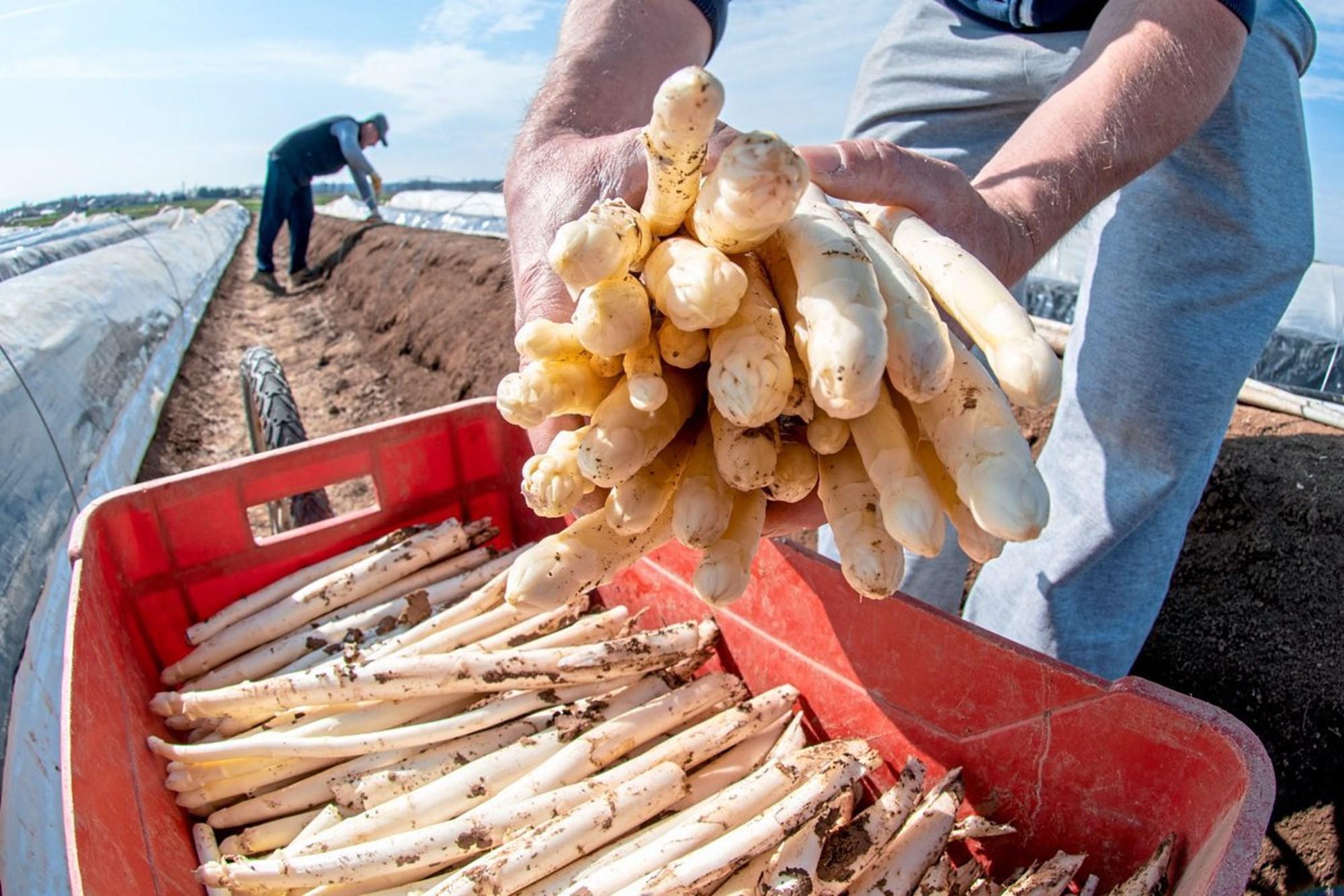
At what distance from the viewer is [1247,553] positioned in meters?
3.10

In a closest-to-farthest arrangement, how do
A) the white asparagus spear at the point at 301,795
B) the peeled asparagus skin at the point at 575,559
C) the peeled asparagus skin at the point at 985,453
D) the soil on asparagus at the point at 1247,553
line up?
the peeled asparagus skin at the point at 985,453 → the peeled asparagus skin at the point at 575,559 → the white asparagus spear at the point at 301,795 → the soil on asparagus at the point at 1247,553

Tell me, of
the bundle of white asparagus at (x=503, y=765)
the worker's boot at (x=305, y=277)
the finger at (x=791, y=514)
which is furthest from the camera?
the worker's boot at (x=305, y=277)

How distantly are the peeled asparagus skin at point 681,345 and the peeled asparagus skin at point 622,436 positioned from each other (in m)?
0.04

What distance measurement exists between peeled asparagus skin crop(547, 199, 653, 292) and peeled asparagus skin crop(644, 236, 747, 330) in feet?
0.17

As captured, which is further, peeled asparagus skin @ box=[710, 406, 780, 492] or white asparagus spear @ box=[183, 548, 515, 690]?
white asparagus spear @ box=[183, 548, 515, 690]

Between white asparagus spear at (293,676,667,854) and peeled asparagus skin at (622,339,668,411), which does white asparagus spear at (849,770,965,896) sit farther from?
peeled asparagus skin at (622,339,668,411)

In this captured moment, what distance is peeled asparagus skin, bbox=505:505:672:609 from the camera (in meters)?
1.08

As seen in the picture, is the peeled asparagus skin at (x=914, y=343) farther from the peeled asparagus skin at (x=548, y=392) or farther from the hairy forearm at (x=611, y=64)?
the hairy forearm at (x=611, y=64)

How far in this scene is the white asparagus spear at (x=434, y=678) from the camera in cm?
175

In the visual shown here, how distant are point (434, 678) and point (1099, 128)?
5.63 feet

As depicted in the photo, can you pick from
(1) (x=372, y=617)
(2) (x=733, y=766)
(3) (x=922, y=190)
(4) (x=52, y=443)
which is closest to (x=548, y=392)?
(3) (x=922, y=190)

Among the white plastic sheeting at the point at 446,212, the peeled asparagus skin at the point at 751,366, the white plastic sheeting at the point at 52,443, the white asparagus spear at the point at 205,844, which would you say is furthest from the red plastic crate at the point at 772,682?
the white plastic sheeting at the point at 446,212

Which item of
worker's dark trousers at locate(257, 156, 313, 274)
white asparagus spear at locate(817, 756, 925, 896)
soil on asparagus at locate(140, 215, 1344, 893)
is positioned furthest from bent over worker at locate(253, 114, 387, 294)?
white asparagus spear at locate(817, 756, 925, 896)

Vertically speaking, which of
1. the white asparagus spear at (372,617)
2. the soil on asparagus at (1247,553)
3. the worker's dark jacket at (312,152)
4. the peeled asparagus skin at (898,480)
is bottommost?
the soil on asparagus at (1247,553)
